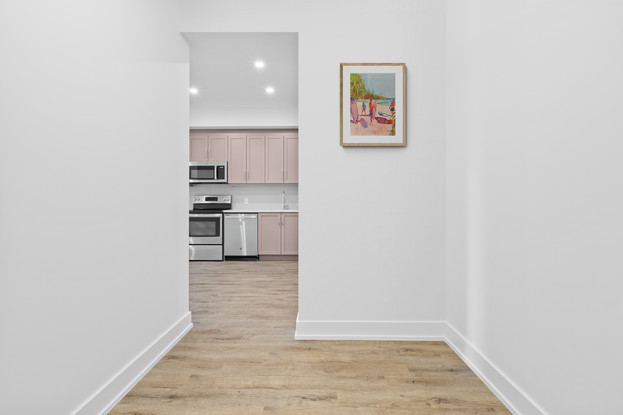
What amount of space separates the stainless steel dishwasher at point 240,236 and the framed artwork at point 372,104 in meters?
3.73

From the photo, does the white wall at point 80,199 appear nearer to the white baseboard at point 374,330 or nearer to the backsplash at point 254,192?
the white baseboard at point 374,330

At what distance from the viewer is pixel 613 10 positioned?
113cm

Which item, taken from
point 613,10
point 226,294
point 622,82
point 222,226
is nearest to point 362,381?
point 622,82

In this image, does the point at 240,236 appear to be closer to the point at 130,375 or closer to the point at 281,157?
the point at 281,157

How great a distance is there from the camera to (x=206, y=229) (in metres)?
5.87

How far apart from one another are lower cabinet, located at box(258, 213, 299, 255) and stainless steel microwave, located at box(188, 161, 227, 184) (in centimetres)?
101

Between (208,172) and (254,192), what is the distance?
2.87ft

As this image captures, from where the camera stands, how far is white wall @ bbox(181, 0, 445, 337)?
8.23 ft

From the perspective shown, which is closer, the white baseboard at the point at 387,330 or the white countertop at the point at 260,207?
the white baseboard at the point at 387,330

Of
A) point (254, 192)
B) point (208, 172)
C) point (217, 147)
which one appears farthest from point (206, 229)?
point (217, 147)

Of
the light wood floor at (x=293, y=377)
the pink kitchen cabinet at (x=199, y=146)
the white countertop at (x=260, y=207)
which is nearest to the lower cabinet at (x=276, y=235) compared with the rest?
the white countertop at (x=260, y=207)

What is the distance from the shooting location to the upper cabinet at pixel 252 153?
6215mm

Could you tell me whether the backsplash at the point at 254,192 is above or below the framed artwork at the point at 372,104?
below

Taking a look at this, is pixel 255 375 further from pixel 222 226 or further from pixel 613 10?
pixel 222 226
